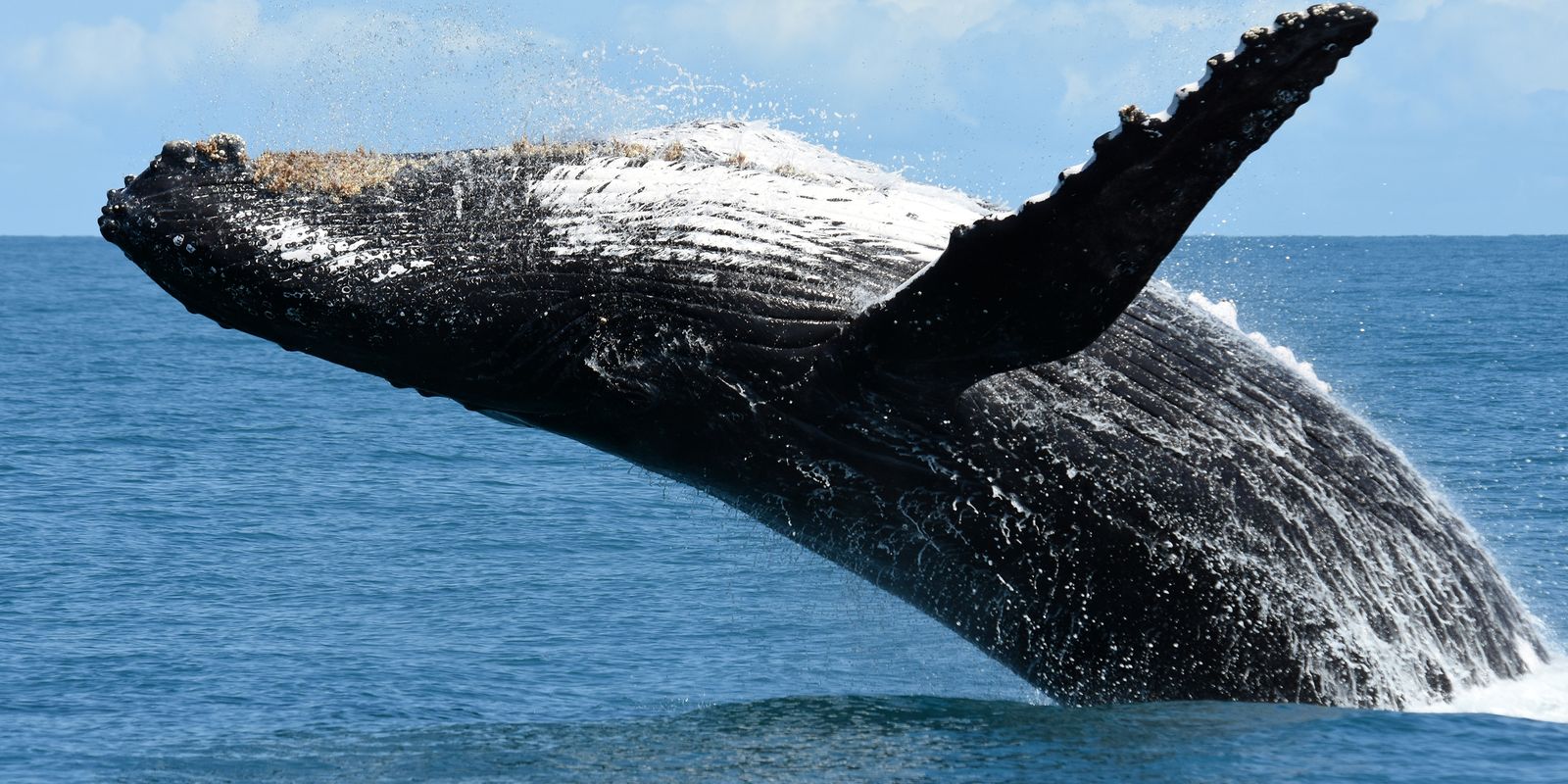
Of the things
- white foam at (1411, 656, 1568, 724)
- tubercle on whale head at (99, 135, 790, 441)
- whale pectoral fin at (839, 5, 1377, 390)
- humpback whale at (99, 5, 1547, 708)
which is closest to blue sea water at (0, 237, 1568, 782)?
white foam at (1411, 656, 1568, 724)

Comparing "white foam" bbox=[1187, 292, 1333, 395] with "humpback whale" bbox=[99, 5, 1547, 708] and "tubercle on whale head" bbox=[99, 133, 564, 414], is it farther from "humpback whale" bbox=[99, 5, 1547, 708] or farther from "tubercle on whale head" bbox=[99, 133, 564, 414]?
"tubercle on whale head" bbox=[99, 133, 564, 414]

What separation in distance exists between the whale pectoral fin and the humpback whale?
0.15 meters

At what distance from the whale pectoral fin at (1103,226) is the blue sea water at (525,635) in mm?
2347

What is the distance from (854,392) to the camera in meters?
6.80

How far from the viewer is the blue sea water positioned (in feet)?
25.0

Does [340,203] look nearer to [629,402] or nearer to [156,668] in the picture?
[629,402]

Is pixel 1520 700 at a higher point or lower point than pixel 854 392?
lower

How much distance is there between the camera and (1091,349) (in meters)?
7.30

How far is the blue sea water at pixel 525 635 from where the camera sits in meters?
7.61

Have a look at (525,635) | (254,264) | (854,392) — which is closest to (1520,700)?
(854,392)

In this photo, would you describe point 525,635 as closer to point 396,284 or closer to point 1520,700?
point 396,284

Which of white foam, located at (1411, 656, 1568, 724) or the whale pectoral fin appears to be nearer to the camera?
the whale pectoral fin

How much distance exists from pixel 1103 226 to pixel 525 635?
750 cm

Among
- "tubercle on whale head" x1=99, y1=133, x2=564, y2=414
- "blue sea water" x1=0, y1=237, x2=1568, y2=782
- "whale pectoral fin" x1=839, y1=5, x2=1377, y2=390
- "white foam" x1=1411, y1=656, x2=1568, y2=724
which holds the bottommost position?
"blue sea water" x1=0, y1=237, x2=1568, y2=782
